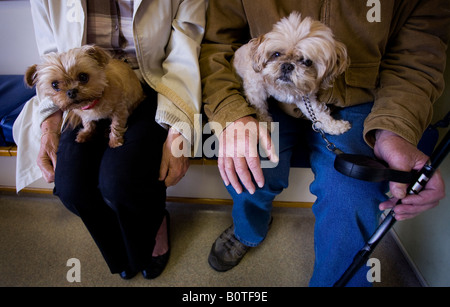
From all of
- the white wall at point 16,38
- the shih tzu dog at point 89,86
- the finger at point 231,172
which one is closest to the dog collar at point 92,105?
the shih tzu dog at point 89,86

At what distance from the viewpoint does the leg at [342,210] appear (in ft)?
2.40

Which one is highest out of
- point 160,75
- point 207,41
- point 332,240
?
point 207,41

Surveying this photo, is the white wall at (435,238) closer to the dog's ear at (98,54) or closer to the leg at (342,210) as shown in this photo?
the leg at (342,210)

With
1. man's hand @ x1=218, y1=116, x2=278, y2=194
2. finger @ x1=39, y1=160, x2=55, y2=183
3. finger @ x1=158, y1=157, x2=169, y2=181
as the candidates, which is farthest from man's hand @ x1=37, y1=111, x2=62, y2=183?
man's hand @ x1=218, y1=116, x2=278, y2=194

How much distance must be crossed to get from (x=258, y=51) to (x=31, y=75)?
0.70m

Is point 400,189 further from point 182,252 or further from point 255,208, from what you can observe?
point 182,252

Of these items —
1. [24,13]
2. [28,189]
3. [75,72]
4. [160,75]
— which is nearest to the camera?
[75,72]

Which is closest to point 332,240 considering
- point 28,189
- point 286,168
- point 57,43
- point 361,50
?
point 286,168

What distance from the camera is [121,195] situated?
0.78 m

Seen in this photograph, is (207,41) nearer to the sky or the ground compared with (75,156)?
nearer to the sky

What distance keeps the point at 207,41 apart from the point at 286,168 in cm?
57

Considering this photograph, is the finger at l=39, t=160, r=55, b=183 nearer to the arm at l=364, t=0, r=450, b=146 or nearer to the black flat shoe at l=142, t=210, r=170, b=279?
the black flat shoe at l=142, t=210, r=170, b=279

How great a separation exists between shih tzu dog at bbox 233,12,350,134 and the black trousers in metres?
0.40
